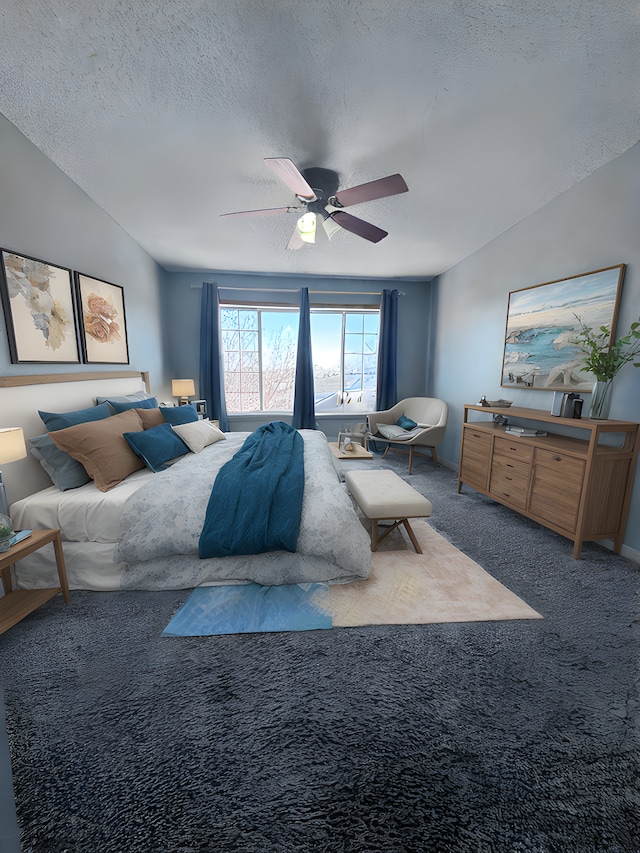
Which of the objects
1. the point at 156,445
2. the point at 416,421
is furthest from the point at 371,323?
the point at 156,445

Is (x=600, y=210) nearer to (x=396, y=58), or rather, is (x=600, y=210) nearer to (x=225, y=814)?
(x=396, y=58)

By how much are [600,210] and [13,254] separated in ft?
13.7

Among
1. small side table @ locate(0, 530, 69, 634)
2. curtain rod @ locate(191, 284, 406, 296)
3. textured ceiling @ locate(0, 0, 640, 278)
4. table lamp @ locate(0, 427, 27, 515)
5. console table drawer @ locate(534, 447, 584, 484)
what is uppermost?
textured ceiling @ locate(0, 0, 640, 278)

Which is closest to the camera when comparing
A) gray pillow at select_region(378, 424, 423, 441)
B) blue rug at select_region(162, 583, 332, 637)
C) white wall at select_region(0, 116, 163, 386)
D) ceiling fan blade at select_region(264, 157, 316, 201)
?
blue rug at select_region(162, 583, 332, 637)

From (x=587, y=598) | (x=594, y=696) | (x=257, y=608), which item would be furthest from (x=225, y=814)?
(x=587, y=598)

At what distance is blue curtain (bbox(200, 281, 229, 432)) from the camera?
195 inches

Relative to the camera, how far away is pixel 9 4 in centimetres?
132

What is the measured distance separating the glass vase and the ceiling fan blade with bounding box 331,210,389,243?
78.0 inches

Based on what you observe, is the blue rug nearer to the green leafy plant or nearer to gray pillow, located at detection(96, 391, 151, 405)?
gray pillow, located at detection(96, 391, 151, 405)

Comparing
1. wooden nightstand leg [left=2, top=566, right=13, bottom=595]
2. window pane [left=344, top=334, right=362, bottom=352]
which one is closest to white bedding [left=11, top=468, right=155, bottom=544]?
wooden nightstand leg [left=2, top=566, right=13, bottom=595]

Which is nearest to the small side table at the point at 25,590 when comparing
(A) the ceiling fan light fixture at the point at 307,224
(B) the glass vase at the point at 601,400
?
(A) the ceiling fan light fixture at the point at 307,224

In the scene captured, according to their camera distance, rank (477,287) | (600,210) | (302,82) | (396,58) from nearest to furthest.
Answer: (396,58)
(302,82)
(600,210)
(477,287)

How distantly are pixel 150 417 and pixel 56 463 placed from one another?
91 centimetres

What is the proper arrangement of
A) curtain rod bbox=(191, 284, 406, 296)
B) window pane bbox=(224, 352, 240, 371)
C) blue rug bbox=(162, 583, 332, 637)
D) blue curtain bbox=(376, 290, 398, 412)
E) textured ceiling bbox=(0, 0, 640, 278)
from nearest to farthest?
textured ceiling bbox=(0, 0, 640, 278), blue rug bbox=(162, 583, 332, 637), curtain rod bbox=(191, 284, 406, 296), blue curtain bbox=(376, 290, 398, 412), window pane bbox=(224, 352, 240, 371)
